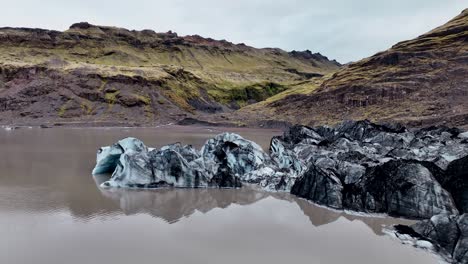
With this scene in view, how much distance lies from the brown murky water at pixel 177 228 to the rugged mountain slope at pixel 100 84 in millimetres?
80877

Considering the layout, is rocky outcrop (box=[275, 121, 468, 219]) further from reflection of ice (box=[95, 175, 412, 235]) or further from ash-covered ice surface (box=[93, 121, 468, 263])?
reflection of ice (box=[95, 175, 412, 235])

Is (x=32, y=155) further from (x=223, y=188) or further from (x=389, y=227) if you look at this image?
(x=389, y=227)

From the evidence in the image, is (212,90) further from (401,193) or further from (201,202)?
(401,193)

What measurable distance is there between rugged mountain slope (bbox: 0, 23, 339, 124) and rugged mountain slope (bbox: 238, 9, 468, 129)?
3025cm

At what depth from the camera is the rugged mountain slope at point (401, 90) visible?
238 feet

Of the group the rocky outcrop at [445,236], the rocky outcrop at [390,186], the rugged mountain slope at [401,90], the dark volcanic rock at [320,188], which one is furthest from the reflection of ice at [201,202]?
the rugged mountain slope at [401,90]

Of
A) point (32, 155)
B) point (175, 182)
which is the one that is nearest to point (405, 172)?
point (175, 182)

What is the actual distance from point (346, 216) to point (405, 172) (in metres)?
3.65

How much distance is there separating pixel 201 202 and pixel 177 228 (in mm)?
4574

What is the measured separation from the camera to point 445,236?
47.1ft

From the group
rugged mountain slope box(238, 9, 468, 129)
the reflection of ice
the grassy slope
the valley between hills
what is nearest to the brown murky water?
the reflection of ice

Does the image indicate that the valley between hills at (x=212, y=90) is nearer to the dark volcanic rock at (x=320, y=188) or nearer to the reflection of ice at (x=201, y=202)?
the dark volcanic rock at (x=320, y=188)

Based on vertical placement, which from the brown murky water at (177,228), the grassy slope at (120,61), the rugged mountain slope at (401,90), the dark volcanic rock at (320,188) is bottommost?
the brown murky water at (177,228)

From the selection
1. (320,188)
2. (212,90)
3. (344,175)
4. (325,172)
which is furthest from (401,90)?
(212,90)
